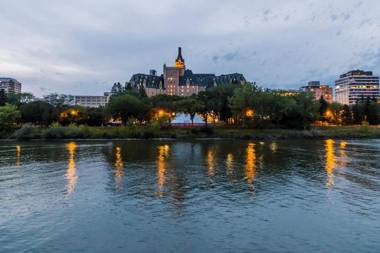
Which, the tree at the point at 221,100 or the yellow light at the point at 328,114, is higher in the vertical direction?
the tree at the point at 221,100

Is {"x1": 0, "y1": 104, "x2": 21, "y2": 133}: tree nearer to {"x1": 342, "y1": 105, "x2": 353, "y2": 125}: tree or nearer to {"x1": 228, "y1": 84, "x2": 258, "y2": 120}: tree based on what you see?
{"x1": 228, "y1": 84, "x2": 258, "y2": 120}: tree

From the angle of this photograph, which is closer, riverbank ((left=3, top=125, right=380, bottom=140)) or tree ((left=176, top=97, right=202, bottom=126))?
riverbank ((left=3, top=125, right=380, bottom=140))

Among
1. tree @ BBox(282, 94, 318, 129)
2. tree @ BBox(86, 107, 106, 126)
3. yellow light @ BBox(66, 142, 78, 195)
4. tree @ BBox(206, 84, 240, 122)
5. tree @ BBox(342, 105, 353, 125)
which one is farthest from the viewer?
tree @ BBox(342, 105, 353, 125)

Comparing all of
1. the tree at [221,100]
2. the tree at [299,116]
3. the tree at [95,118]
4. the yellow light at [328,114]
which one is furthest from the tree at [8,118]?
the yellow light at [328,114]

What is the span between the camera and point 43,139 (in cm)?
11312

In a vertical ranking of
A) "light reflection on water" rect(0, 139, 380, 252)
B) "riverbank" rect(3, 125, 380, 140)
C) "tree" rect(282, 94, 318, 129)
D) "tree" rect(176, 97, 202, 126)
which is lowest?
"light reflection on water" rect(0, 139, 380, 252)

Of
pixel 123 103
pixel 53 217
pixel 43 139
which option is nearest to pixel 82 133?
pixel 43 139

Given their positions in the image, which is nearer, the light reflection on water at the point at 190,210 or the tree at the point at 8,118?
the light reflection on water at the point at 190,210

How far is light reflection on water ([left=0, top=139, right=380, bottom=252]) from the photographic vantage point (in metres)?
19.0

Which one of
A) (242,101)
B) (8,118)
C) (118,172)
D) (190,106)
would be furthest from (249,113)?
(118,172)

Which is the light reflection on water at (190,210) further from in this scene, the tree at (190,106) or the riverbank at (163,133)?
the tree at (190,106)

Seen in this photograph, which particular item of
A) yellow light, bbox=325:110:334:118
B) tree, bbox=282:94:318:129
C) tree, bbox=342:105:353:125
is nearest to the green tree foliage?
tree, bbox=282:94:318:129

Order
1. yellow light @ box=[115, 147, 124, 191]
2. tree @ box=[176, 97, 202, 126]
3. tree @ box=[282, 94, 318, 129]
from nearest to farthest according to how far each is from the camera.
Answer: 1. yellow light @ box=[115, 147, 124, 191]
2. tree @ box=[282, 94, 318, 129]
3. tree @ box=[176, 97, 202, 126]

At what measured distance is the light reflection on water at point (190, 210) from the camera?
19016 mm
